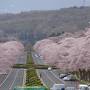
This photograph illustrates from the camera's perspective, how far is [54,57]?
84.0m

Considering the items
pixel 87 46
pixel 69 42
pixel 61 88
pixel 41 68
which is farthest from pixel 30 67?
pixel 61 88

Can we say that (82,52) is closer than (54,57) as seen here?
Yes

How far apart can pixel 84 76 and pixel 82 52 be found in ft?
26.1

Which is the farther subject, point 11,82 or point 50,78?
point 50,78

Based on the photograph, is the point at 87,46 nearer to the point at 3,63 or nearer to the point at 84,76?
the point at 84,76

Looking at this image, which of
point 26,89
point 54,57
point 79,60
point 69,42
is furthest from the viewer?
point 69,42

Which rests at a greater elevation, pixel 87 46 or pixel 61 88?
pixel 87 46

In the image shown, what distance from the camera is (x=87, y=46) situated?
195ft

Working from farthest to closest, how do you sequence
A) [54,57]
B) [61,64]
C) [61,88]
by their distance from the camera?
[54,57] → [61,64] → [61,88]

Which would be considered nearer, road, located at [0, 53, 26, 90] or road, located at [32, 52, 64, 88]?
road, located at [0, 53, 26, 90]

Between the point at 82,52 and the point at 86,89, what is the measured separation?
→ 43.7 feet

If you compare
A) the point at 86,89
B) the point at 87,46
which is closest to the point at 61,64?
the point at 87,46

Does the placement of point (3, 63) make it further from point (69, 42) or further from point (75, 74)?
point (69, 42)

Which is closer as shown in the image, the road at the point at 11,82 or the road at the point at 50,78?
the road at the point at 11,82
